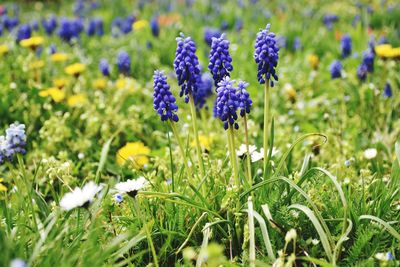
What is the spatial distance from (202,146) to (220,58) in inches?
51.5

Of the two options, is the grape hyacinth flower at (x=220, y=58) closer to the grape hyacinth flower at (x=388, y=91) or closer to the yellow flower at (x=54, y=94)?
the yellow flower at (x=54, y=94)

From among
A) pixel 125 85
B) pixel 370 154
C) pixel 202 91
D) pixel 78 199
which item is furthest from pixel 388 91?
pixel 78 199

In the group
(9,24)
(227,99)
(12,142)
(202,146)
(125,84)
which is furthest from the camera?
(9,24)

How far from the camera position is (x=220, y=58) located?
260 cm

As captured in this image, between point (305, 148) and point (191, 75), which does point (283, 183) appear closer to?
point (191, 75)

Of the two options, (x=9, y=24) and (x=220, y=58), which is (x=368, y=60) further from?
(x=9, y=24)

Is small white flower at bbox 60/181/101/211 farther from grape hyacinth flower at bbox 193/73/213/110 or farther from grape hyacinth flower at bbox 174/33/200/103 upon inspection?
grape hyacinth flower at bbox 193/73/213/110

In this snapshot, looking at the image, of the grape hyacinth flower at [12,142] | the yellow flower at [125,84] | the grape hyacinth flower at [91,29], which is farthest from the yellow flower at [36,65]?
the grape hyacinth flower at [12,142]

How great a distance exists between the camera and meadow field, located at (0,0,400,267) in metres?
2.44

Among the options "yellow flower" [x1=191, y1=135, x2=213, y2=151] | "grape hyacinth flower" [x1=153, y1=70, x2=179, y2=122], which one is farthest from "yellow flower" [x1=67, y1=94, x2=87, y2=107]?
"grape hyacinth flower" [x1=153, y1=70, x2=179, y2=122]

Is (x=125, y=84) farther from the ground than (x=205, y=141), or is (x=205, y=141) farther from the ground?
(x=125, y=84)

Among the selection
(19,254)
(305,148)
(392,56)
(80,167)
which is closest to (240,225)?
(19,254)

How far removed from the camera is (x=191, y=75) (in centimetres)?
260

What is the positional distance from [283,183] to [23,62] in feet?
12.4
